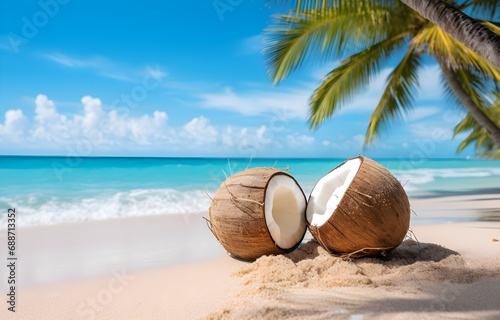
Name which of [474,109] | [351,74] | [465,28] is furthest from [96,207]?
[474,109]

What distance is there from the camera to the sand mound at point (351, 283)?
254cm

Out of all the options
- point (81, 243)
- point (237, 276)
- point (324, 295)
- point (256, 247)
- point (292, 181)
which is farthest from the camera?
point (81, 243)

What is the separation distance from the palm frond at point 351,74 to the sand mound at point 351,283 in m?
5.87

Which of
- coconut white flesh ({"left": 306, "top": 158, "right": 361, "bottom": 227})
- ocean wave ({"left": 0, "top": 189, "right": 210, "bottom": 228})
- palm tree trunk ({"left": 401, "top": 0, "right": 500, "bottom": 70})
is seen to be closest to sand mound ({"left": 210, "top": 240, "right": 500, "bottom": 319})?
coconut white flesh ({"left": 306, "top": 158, "right": 361, "bottom": 227})

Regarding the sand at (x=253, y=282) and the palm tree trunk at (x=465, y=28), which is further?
the palm tree trunk at (x=465, y=28)

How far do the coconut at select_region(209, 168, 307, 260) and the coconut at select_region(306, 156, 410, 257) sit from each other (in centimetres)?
32

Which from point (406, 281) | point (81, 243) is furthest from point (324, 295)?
point (81, 243)

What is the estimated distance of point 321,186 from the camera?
4.15m

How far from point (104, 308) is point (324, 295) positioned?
1530mm

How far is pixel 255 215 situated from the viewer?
12.4 feet

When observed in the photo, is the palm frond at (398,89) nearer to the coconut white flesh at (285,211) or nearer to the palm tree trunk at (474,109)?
the palm tree trunk at (474,109)

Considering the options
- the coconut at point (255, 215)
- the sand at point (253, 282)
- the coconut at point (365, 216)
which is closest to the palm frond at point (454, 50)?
the sand at point (253, 282)

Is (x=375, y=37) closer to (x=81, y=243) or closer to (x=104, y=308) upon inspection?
(x=81, y=243)

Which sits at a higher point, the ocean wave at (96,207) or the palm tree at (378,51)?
the palm tree at (378,51)
